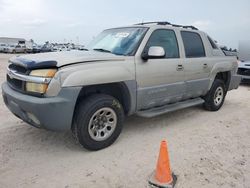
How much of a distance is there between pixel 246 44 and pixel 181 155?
992 cm

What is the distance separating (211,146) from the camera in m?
4.03

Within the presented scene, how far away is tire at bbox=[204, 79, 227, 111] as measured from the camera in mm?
5957

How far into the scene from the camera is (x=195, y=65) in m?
5.21

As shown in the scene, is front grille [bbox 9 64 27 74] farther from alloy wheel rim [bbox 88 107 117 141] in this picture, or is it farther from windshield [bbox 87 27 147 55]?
windshield [bbox 87 27 147 55]

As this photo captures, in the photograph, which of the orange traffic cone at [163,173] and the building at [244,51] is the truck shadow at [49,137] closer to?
the orange traffic cone at [163,173]

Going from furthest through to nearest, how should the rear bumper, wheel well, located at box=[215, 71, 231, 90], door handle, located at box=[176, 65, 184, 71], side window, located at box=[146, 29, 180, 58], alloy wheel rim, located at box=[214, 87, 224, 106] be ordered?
the rear bumper → wheel well, located at box=[215, 71, 231, 90] → alloy wheel rim, located at box=[214, 87, 224, 106] → door handle, located at box=[176, 65, 184, 71] → side window, located at box=[146, 29, 180, 58]

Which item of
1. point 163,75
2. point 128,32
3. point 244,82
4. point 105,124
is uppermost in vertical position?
point 128,32

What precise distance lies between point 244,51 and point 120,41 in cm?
897

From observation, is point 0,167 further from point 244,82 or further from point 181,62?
point 244,82

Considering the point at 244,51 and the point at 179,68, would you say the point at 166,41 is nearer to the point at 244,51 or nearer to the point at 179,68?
the point at 179,68

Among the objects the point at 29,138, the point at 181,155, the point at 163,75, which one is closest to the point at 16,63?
the point at 29,138

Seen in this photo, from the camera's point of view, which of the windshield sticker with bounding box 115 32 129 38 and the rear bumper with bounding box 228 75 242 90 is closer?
the windshield sticker with bounding box 115 32 129 38

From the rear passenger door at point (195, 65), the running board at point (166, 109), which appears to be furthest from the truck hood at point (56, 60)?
the rear passenger door at point (195, 65)

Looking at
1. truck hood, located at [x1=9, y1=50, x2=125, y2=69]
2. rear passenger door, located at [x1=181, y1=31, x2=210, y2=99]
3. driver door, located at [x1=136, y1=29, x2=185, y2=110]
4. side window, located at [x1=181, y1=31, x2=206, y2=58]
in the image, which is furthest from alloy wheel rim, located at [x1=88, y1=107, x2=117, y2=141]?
side window, located at [x1=181, y1=31, x2=206, y2=58]
